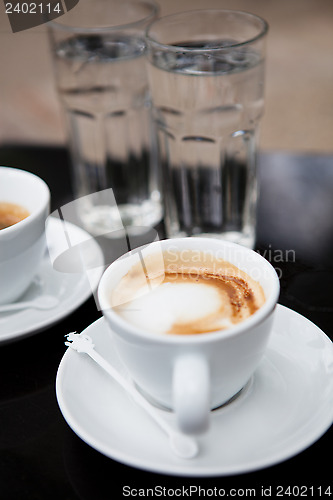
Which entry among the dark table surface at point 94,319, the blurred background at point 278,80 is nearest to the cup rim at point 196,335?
the dark table surface at point 94,319

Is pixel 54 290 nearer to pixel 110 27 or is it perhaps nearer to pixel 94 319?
pixel 94 319

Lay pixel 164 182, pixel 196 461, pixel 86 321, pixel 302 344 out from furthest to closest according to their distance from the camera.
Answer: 1. pixel 164 182
2. pixel 86 321
3. pixel 302 344
4. pixel 196 461

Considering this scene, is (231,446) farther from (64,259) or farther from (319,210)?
(319,210)

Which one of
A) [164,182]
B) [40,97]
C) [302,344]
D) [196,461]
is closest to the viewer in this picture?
[196,461]

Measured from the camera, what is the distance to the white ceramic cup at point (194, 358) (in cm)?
48

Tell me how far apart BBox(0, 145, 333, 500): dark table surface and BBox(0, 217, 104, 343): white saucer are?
0.06 ft

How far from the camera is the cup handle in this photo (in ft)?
1.56

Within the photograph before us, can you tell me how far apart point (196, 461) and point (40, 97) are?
2086mm

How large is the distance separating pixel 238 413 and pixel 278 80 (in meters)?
2.00

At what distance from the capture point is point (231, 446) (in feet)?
1.73

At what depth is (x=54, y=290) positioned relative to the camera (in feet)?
2.60

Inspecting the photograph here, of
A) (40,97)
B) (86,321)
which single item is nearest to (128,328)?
(86,321)

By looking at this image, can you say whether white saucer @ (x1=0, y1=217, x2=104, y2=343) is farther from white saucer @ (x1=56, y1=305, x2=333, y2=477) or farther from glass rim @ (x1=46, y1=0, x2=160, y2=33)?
glass rim @ (x1=46, y1=0, x2=160, y2=33)

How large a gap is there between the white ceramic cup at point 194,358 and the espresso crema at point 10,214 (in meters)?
0.23
